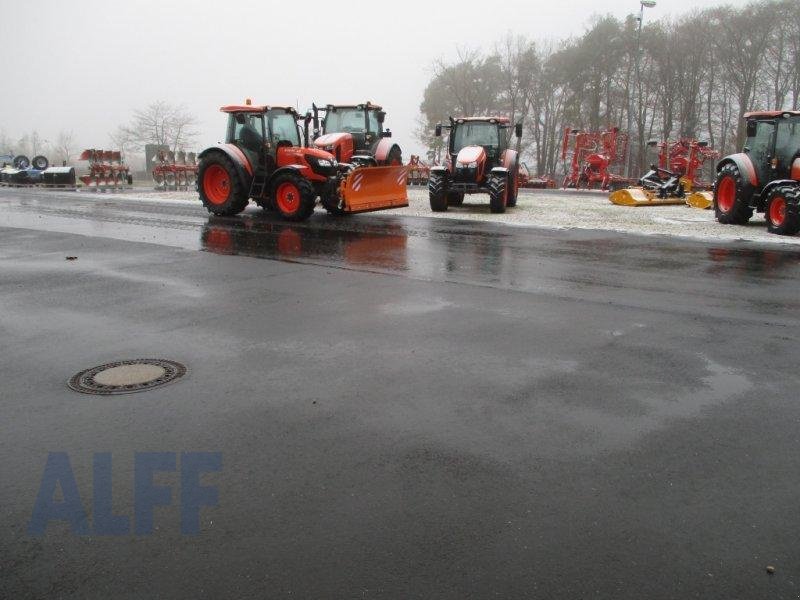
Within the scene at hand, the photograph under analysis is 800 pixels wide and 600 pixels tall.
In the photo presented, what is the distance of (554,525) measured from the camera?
3.07 meters

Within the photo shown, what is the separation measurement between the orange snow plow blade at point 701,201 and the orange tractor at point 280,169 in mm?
11959

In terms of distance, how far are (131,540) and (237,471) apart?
71 cm

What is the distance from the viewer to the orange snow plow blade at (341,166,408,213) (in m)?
16.5

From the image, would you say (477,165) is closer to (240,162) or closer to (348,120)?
(348,120)

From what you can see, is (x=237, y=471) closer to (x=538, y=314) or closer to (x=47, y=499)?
(x=47, y=499)

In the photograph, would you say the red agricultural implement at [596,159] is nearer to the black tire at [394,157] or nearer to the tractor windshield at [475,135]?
the tractor windshield at [475,135]

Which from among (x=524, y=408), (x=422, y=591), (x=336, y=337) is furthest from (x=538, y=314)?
(x=422, y=591)

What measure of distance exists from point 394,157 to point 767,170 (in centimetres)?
1057

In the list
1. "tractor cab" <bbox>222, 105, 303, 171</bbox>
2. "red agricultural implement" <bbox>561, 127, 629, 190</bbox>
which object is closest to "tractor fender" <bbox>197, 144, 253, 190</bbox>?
"tractor cab" <bbox>222, 105, 303, 171</bbox>

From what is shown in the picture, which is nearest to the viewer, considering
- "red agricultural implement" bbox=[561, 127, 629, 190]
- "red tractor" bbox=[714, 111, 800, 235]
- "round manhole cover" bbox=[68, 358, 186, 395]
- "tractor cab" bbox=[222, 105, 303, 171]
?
A: "round manhole cover" bbox=[68, 358, 186, 395]

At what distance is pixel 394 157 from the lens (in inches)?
827

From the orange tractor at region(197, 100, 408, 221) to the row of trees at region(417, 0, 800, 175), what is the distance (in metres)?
29.5

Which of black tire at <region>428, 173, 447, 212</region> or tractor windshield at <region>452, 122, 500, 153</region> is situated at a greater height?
tractor windshield at <region>452, 122, 500, 153</region>

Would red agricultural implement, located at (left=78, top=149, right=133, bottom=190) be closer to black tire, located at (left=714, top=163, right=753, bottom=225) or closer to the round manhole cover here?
black tire, located at (left=714, top=163, right=753, bottom=225)
